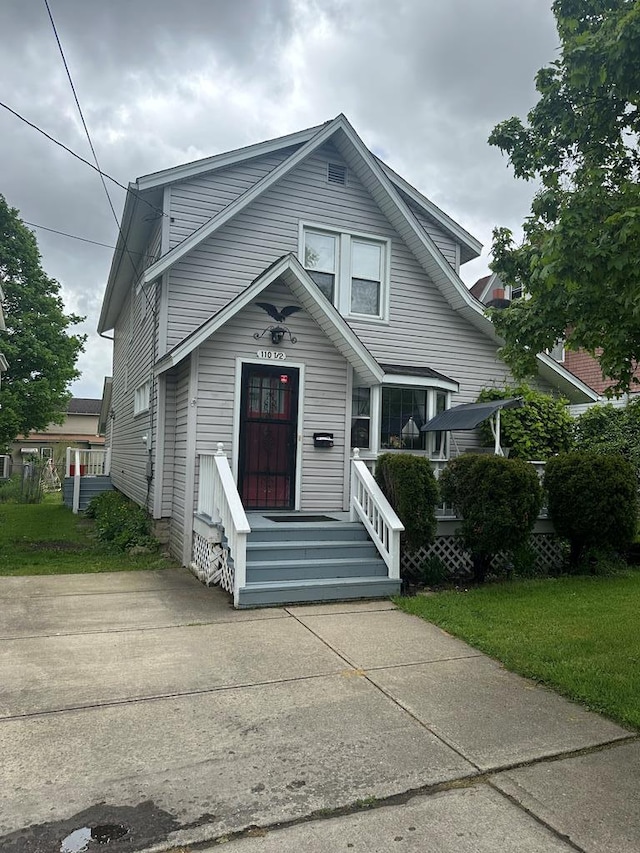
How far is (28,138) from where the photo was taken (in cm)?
989

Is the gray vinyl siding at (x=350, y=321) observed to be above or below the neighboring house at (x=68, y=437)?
above

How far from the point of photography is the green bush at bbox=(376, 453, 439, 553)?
7.65 metres

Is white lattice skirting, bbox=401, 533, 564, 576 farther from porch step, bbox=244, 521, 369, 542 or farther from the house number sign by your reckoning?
the house number sign

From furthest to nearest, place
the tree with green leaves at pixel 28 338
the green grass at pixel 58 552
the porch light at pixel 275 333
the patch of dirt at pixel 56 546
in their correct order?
the tree with green leaves at pixel 28 338 → the patch of dirt at pixel 56 546 → the porch light at pixel 275 333 → the green grass at pixel 58 552

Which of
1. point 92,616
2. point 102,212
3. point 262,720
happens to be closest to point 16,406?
point 102,212

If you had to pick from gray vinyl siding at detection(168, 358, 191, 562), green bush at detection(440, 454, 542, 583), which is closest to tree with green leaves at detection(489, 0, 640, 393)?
green bush at detection(440, 454, 542, 583)

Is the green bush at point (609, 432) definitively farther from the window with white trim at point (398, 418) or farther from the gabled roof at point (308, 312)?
the gabled roof at point (308, 312)

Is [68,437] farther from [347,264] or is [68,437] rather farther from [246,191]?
[246,191]

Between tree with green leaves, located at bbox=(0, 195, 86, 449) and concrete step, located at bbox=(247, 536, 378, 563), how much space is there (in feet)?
59.2

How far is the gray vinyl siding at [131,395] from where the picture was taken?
11586 mm

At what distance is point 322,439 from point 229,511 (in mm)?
2869

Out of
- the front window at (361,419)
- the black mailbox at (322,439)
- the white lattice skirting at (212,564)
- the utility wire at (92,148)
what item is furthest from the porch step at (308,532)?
the utility wire at (92,148)

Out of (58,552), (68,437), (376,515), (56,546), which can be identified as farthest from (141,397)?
(68,437)

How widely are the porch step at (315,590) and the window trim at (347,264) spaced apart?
527 cm
